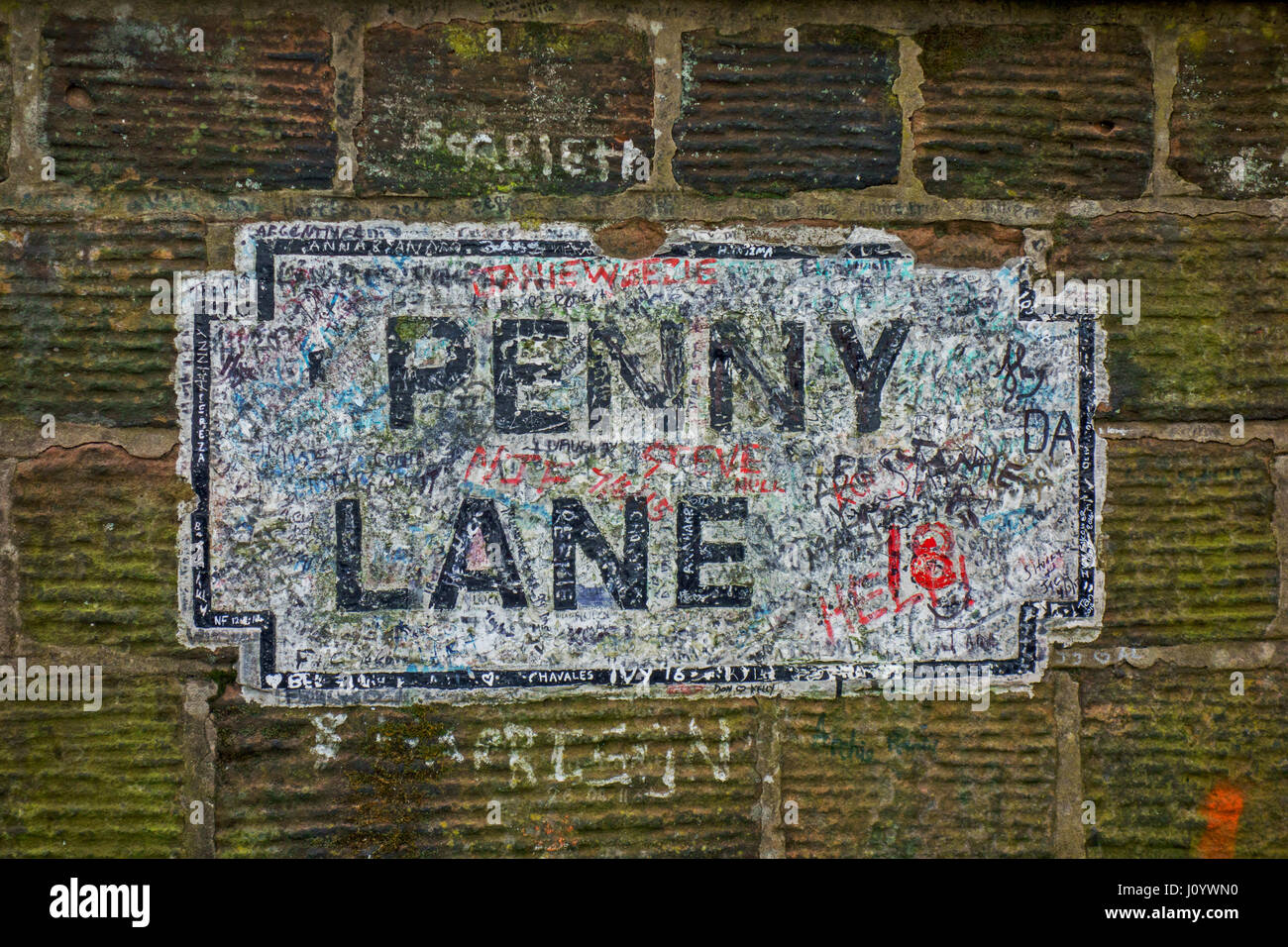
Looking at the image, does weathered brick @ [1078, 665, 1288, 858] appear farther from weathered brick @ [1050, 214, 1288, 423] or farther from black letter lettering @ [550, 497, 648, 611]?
black letter lettering @ [550, 497, 648, 611]

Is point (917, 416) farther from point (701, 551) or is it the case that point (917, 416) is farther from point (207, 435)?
point (207, 435)

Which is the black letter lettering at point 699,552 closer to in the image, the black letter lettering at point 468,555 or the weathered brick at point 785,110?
the black letter lettering at point 468,555

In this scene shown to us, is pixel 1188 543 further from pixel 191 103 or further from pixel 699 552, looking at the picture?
pixel 191 103

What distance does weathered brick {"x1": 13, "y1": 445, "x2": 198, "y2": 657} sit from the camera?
2.32 meters

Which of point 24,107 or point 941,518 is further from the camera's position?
point 941,518

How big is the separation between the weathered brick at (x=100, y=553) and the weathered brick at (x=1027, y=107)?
7.56 feet

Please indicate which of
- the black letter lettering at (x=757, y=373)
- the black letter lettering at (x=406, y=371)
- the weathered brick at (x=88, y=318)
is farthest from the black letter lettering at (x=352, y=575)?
the black letter lettering at (x=757, y=373)

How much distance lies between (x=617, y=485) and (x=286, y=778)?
3.96ft

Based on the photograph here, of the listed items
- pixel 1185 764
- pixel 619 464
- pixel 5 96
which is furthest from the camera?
pixel 1185 764

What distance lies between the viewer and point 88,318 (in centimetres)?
231

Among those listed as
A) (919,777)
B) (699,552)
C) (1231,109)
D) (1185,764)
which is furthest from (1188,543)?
(699,552)

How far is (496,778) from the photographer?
2.41 m

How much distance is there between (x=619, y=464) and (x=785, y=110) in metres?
1.08

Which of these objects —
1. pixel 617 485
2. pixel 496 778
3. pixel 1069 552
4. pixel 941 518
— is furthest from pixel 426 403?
pixel 1069 552
